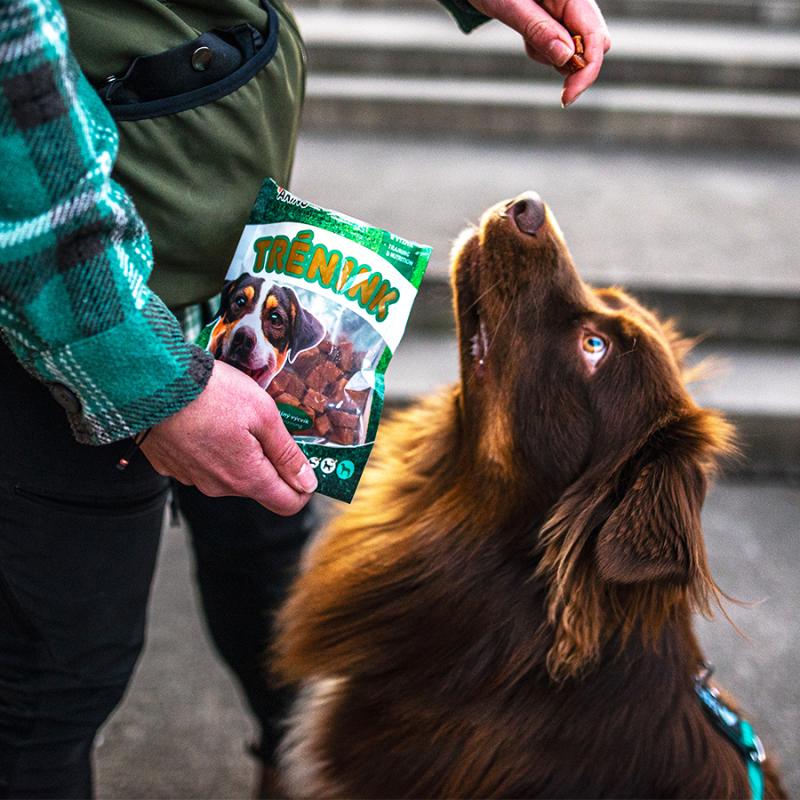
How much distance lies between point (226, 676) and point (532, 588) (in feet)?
4.30

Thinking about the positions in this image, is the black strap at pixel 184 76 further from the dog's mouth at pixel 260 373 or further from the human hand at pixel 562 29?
the human hand at pixel 562 29

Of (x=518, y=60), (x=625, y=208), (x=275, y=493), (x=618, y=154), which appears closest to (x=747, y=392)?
(x=625, y=208)

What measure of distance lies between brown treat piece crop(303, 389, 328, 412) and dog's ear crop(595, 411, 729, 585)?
20.4 inches

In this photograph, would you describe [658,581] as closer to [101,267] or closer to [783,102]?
[101,267]

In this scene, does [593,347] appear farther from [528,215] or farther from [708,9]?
[708,9]

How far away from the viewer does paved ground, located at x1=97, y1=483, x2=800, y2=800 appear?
2.32m

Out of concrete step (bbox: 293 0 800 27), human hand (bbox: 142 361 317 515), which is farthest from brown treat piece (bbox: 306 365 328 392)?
concrete step (bbox: 293 0 800 27)

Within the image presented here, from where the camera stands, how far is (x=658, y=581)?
1.48 metres

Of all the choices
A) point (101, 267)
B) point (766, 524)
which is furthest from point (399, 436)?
point (766, 524)

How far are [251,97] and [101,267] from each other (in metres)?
0.43

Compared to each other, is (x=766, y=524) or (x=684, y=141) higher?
(x=684, y=141)

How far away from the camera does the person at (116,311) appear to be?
98 cm

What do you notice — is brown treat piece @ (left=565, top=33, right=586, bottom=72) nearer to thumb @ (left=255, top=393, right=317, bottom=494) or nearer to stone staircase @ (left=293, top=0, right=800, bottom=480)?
thumb @ (left=255, top=393, right=317, bottom=494)

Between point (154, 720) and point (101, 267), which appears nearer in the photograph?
point (101, 267)
